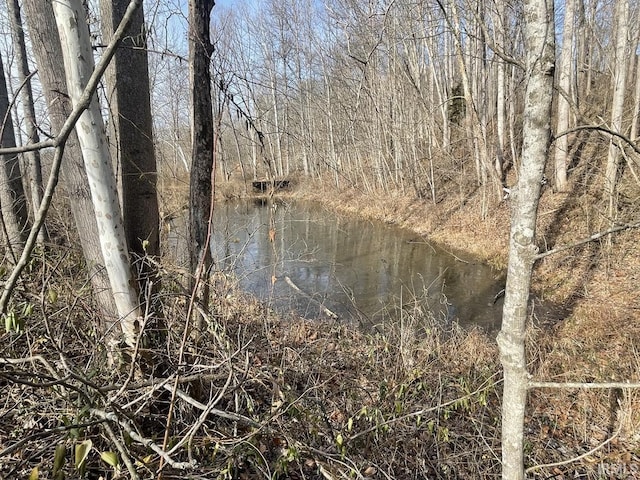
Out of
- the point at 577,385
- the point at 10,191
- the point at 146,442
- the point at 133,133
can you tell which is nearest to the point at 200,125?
the point at 133,133

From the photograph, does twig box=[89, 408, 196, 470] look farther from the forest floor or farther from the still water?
the still water

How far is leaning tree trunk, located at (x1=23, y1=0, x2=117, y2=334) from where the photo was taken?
231 cm

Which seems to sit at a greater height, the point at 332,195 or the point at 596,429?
the point at 332,195

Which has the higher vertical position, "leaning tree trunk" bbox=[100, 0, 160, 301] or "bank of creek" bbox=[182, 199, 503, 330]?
"leaning tree trunk" bbox=[100, 0, 160, 301]

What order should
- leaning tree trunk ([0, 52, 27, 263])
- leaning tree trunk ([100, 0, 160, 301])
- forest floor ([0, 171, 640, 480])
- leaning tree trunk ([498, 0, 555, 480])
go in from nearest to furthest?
leaning tree trunk ([498, 0, 555, 480])
forest floor ([0, 171, 640, 480])
leaning tree trunk ([100, 0, 160, 301])
leaning tree trunk ([0, 52, 27, 263])

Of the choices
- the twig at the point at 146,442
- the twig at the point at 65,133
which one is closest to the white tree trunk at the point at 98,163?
the twig at the point at 146,442

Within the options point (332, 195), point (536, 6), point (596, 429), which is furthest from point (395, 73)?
point (536, 6)

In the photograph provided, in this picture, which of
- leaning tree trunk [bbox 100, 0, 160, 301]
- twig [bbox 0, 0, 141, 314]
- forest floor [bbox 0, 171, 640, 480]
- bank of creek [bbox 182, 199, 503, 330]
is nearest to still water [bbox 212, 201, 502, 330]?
bank of creek [bbox 182, 199, 503, 330]

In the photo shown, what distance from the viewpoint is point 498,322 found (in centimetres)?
665

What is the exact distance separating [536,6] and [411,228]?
1309cm

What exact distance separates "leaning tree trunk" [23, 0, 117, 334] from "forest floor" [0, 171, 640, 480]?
0.17 meters

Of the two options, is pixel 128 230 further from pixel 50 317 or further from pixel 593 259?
pixel 593 259

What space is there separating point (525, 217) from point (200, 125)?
7.46 ft

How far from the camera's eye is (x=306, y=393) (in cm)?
266
